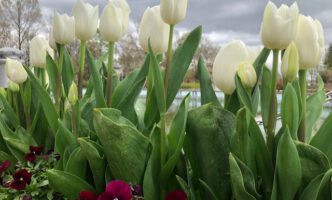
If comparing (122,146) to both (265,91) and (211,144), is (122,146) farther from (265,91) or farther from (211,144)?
(265,91)

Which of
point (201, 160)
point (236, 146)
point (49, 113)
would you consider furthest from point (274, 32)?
point (49, 113)

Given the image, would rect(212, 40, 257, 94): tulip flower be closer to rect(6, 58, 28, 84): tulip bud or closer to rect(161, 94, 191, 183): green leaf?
rect(161, 94, 191, 183): green leaf

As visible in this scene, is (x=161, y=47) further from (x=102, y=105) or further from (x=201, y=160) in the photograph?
(x=201, y=160)

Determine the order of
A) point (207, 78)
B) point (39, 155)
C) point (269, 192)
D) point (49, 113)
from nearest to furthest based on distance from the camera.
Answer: point (269, 192)
point (207, 78)
point (49, 113)
point (39, 155)

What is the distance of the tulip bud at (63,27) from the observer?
4.64ft

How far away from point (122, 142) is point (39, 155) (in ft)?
2.24

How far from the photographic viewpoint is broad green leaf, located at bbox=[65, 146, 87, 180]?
122 centimetres

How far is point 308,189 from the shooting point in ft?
3.17

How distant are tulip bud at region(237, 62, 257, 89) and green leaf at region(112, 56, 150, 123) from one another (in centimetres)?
37

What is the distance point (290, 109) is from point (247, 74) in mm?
124

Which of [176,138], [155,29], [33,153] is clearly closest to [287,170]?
[176,138]

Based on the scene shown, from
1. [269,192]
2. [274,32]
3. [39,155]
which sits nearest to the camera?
[274,32]

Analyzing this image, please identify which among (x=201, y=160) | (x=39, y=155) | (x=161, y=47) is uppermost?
(x=161, y=47)

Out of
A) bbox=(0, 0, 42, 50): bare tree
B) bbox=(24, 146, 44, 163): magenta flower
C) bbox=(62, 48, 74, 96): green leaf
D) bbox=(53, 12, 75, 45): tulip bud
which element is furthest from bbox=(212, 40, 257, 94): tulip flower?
bbox=(0, 0, 42, 50): bare tree
